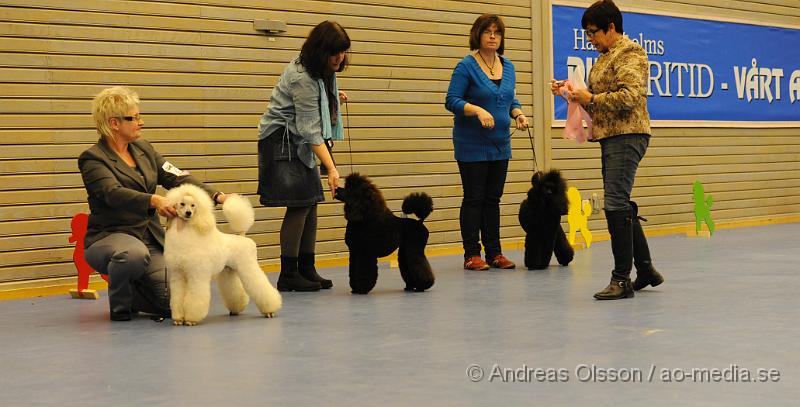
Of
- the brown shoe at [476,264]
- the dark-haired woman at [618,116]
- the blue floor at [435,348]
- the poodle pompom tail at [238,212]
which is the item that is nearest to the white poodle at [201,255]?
the poodle pompom tail at [238,212]

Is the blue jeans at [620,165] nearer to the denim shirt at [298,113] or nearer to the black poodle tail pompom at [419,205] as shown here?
the black poodle tail pompom at [419,205]

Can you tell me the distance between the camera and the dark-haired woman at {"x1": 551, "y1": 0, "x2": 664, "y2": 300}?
504 centimetres

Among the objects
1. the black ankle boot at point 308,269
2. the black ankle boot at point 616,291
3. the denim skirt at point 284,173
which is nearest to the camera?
the black ankle boot at point 616,291

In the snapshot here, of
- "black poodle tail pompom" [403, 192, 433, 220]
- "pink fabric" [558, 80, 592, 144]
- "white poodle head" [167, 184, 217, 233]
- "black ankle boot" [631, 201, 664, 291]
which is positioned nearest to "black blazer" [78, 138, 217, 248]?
"white poodle head" [167, 184, 217, 233]

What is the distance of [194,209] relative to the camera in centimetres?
454

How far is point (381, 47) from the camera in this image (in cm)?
764

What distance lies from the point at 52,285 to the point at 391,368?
317 centimetres

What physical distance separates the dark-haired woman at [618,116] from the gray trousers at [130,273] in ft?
6.55

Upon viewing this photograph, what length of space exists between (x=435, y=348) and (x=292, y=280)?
195 centimetres

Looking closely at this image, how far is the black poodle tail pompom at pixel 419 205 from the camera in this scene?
5.58m

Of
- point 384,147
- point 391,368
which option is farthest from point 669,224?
point 391,368

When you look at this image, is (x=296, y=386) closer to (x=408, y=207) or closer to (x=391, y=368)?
(x=391, y=368)

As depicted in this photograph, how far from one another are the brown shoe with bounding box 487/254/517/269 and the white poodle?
2248 millimetres

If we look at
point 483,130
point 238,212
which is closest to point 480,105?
point 483,130
